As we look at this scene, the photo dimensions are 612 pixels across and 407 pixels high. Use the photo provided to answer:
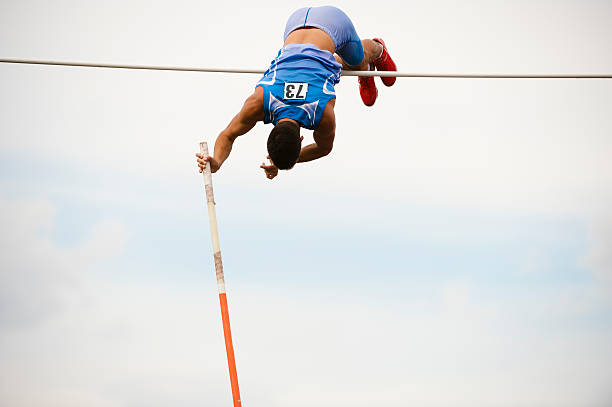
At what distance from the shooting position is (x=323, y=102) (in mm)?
4949

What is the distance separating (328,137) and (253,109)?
25.7 inches

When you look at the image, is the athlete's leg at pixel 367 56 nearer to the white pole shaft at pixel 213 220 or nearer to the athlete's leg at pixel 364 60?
the athlete's leg at pixel 364 60

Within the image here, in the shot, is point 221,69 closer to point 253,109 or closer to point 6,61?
point 253,109

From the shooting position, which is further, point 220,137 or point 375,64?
point 375,64

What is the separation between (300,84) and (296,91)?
0.06m

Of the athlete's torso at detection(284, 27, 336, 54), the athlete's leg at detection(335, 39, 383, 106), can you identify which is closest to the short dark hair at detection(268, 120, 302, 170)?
the athlete's torso at detection(284, 27, 336, 54)

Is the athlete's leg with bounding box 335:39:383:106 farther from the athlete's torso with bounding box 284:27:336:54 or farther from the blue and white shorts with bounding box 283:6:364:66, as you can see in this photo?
the athlete's torso with bounding box 284:27:336:54

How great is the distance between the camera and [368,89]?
6582 mm

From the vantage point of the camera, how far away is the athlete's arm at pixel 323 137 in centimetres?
503

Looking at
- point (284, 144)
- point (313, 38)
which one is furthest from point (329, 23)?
point (284, 144)

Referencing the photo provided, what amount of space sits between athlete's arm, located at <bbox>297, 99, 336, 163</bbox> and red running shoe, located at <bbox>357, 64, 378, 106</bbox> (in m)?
1.37

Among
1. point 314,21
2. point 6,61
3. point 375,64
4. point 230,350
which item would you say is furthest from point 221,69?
point 230,350

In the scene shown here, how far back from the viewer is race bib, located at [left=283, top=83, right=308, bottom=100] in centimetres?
489

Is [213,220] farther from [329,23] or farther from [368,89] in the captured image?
[368,89]
